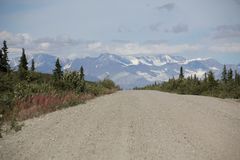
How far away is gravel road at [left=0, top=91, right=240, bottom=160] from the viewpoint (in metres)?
8.95

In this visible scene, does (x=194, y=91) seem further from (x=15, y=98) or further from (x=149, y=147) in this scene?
(x=149, y=147)

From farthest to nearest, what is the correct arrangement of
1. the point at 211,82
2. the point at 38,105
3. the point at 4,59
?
the point at 4,59, the point at 211,82, the point at 38,105

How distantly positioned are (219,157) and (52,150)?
4.17 m

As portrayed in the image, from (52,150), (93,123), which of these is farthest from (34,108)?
(52,150)

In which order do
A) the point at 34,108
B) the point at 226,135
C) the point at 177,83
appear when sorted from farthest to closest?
the point at 177,83 → the point at 34,108 → the point at 226,135

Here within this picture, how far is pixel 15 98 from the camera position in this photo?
18.8 m

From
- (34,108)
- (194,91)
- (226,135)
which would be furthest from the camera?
(194,91)

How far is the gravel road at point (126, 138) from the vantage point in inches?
352

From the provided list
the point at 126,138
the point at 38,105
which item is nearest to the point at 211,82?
the point at 38,105

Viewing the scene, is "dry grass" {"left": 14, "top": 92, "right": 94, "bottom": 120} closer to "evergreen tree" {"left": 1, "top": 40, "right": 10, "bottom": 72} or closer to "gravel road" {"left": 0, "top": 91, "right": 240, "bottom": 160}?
"gravel road" {"left": 0, "top": 91, "right": 240, "bottom": 160}

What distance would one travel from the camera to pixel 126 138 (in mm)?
10523

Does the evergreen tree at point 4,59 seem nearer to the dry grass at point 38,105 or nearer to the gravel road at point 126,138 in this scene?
the dry grass at point 38,105

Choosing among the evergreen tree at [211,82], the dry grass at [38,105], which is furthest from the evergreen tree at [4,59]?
the dry grass at [38,105]

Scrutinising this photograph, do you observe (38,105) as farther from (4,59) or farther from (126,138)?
(4,59)
